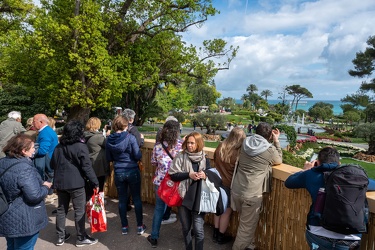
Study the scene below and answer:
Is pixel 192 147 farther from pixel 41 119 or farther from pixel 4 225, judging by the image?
pixel 41 119

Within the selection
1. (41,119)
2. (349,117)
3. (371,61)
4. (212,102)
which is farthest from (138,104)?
(212,102)

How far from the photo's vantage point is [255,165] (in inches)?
123

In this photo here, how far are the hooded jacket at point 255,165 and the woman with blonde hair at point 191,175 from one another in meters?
0.44

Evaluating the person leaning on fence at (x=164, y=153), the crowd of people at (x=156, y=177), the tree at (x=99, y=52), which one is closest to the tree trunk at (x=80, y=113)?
the tree at (x=99, y=52)

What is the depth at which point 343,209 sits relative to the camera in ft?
6.70

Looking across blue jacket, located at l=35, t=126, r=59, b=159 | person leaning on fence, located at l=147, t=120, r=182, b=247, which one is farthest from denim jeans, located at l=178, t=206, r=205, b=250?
blue jacket, located at l=35, t=126, r=59, b=159

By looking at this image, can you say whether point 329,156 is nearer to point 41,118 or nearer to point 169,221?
point 169,221

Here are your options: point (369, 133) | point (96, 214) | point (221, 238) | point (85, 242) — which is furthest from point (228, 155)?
point (369, 133)

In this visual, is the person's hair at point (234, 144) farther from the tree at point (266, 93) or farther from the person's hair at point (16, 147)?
the tree at point (266, 93)

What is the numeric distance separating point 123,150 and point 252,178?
1727 millimetres

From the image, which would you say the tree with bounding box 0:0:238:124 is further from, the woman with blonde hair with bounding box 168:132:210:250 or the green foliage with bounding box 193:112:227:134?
the woman with blonde hair with bounding box 168:132:210:250

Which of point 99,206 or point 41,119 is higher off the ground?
point 41,119

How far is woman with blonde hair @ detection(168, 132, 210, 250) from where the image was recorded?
304 cm

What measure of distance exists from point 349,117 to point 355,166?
166 ft
